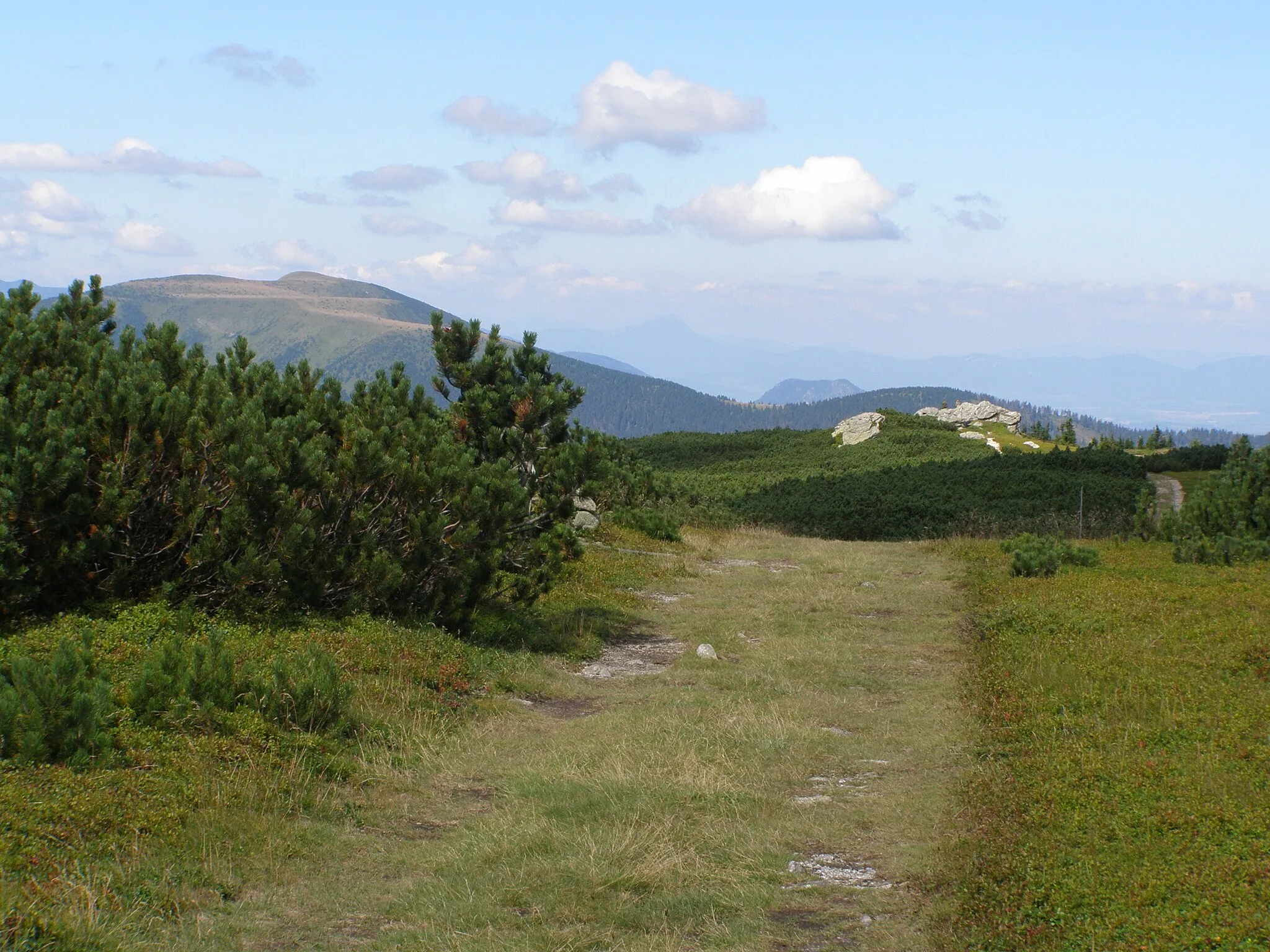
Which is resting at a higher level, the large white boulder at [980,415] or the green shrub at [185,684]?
the large white boulder at [980,415]

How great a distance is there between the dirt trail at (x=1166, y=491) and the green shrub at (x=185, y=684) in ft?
91.5

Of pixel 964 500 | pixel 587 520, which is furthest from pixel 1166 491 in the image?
pixel 587 520

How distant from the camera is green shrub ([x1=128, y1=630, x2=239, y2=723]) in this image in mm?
7031

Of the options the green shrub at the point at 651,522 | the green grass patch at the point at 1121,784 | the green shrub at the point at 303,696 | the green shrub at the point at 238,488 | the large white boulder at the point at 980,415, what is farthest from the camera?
the large white boulder at the point at 980,415

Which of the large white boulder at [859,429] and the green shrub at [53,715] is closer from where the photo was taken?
the green shrub at [53,715]

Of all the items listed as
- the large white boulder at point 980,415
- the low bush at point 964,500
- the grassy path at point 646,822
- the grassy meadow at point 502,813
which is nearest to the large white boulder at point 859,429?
the large white boulder at point 980,415

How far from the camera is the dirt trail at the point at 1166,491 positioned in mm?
30734

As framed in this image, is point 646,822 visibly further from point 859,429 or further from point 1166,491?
point 859,429

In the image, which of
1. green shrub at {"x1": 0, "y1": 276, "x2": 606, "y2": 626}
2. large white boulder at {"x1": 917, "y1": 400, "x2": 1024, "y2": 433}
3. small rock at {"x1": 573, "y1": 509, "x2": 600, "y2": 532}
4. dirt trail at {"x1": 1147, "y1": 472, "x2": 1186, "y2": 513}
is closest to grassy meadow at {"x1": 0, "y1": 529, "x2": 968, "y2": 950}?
green shrub at {"x1": 0, "y1": 276, "x2": 606, "y2": 626}

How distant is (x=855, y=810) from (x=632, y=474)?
65.4 ft

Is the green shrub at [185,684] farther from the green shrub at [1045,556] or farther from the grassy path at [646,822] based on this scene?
the green shrub at [1045,556]

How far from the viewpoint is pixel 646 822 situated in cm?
646

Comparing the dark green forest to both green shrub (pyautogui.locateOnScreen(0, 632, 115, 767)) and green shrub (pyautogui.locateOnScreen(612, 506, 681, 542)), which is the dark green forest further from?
green shrub (pyautogui.locateOnScreen(0, 632, 115, 767))

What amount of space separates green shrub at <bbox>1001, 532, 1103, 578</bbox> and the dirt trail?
12.7 metres
